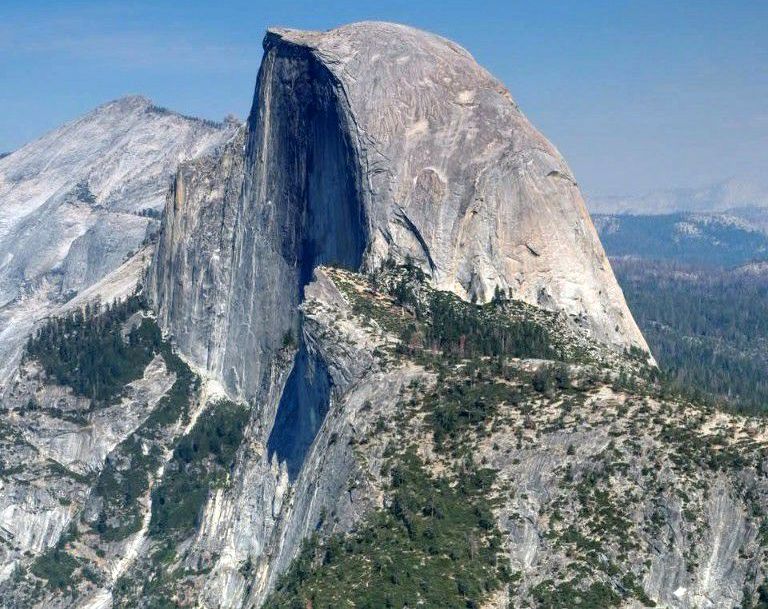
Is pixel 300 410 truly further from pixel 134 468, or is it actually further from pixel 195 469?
pixel 134 468

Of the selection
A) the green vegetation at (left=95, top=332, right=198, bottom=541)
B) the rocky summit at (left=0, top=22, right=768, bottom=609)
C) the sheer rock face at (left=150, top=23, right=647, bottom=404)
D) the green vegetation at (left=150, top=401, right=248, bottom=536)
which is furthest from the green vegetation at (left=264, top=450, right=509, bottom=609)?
the green vegetation at (left=95, top=332, right=198, bottom=541)

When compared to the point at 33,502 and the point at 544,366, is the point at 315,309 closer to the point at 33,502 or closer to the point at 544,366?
the point at 544,366

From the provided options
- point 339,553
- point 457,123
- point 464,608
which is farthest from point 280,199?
point 464,608

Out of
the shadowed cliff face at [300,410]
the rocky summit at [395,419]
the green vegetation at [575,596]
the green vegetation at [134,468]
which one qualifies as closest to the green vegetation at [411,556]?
the rocky summit at [395,419]

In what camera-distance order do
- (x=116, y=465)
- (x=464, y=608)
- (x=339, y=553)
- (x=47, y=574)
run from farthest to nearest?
(x=116, y=465), (x=47, y=574), (x=339, y=553), (x=464, y=608)

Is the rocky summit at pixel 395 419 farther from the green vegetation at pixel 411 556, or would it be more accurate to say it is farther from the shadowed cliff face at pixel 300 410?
the shadowed cliff face at pixel 300 410

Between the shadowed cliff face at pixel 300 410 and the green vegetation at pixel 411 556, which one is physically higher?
the shadowed cliff face at pixel 300 410
